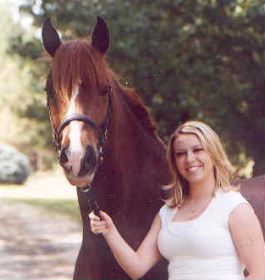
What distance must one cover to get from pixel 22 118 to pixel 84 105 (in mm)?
2815

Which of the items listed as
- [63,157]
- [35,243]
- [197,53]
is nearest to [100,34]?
[63,157]

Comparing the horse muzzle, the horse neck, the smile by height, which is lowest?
the smile

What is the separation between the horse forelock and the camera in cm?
186

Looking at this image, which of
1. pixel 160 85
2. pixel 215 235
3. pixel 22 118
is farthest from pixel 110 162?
pixel 22 118

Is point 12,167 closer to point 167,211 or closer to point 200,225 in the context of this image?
point 167,211

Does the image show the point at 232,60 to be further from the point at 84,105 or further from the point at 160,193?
the point at 84,105

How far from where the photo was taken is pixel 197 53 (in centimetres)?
432

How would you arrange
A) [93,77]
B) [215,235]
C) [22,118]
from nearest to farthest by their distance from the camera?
[215,235] < [93,77] < [22,118]

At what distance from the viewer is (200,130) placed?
5.72 feet

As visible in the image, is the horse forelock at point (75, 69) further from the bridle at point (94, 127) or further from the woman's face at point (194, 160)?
the woman's face at point (194, 160)

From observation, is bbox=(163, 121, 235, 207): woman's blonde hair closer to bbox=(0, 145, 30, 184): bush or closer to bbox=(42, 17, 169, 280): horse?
bbox=(42, 17, 169, 280): horse

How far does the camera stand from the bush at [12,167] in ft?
12.9

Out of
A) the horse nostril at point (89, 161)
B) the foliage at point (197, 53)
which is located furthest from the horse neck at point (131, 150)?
the foliage at point (197, 53)

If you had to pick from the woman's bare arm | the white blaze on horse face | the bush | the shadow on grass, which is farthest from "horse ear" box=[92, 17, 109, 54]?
the shadow on grass
